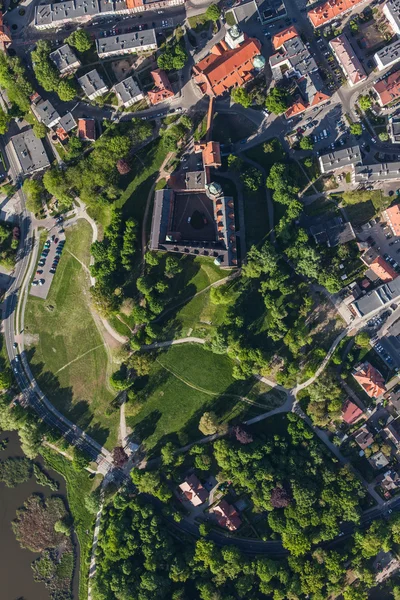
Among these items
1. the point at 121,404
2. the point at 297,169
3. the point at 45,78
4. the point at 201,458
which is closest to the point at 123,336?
the point at 121,404

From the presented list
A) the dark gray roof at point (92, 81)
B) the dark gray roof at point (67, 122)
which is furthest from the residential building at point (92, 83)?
the dark gray roof at point (67, 122)

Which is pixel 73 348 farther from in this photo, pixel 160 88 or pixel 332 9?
pixel 332 9

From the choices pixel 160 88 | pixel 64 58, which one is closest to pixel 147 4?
pixel 160 88

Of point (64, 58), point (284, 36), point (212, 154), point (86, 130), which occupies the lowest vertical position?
point (212, 154)

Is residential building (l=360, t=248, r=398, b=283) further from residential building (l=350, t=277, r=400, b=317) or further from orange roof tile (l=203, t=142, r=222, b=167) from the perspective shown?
orange roof tile (l=203, t=142, r=222, b=167)

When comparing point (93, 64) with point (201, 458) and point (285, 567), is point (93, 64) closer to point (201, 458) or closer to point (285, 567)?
point (201, 458)

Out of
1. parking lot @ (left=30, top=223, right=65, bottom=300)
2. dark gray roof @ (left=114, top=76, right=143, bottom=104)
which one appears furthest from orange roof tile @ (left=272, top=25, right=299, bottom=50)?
parking lot @ (left=30, top=223, right=65, bottom=300)
